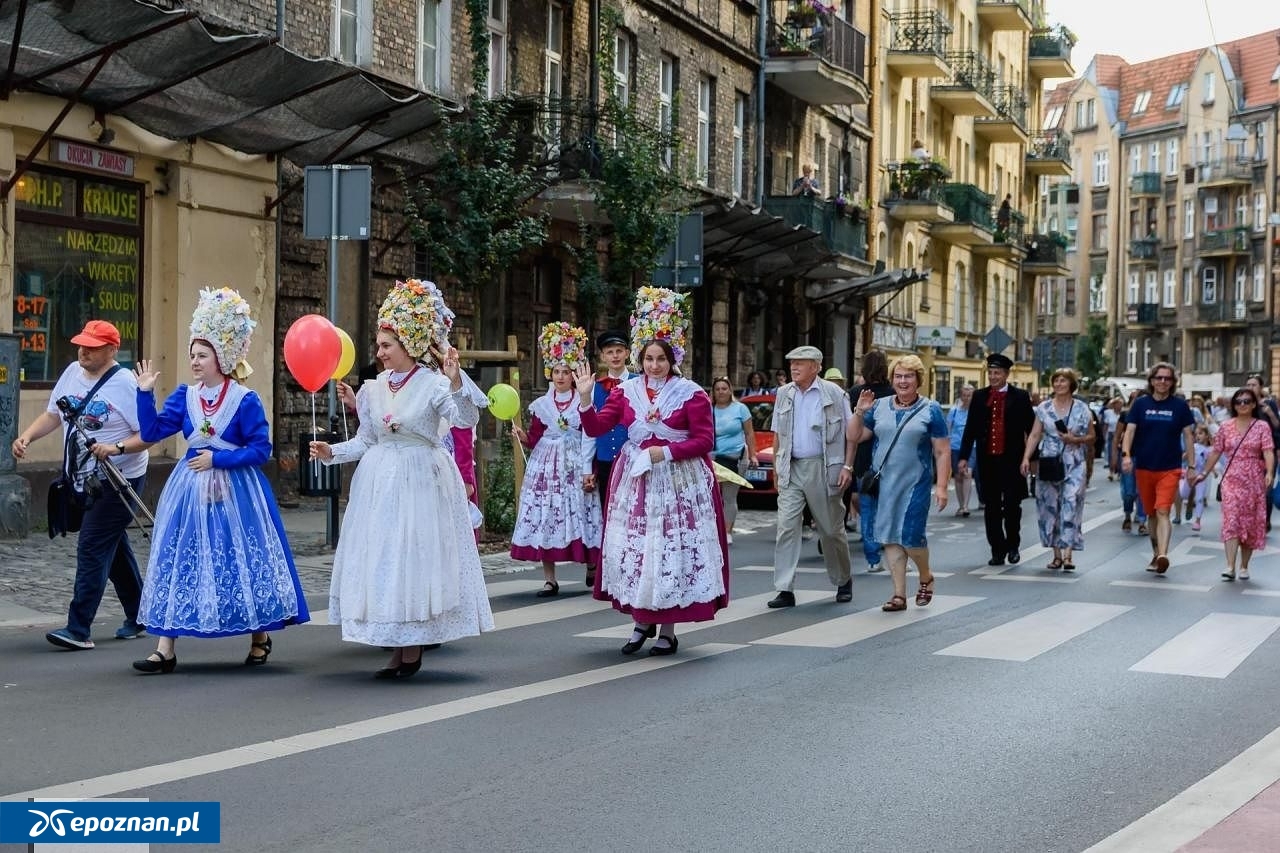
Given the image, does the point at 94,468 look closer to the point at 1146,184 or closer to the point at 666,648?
the point at 666,648

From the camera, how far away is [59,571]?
1274cm

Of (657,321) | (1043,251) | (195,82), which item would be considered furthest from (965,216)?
(657,321)

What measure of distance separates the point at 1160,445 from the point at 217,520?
9912 mm

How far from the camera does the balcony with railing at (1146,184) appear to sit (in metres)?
90.6

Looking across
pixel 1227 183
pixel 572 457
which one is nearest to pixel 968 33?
pixel 1227 183

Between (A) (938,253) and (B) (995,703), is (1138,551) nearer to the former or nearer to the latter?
(B) (995,703)

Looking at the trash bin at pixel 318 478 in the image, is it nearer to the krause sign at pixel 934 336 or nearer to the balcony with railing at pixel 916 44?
the krause sign at pixel 934 336

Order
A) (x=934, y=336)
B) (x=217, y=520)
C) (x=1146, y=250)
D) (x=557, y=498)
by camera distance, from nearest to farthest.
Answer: (x=217, y=520), (x=557, y=498), (x=934, y=336), (x=1146, y=250)

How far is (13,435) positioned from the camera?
14359mm

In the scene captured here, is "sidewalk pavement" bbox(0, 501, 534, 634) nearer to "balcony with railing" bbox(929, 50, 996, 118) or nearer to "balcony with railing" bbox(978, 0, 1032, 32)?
"balcony with railing" bbox(929, 50, 996, 118)

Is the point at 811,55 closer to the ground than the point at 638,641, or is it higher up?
higher up

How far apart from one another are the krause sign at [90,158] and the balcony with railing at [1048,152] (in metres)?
49.2

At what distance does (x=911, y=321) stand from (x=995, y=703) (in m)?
41.1

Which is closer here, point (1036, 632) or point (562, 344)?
point (1036, 632)
